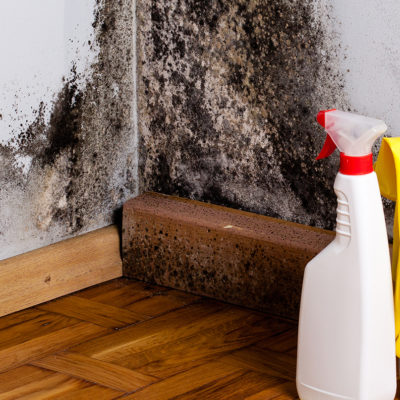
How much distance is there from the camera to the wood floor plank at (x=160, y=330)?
1.10 metres

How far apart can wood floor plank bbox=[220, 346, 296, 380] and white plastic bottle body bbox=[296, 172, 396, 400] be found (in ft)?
0.30

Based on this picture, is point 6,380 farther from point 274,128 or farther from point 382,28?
point 382,28

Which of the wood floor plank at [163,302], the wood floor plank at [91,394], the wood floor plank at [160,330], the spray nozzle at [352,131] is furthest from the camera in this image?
the wood floor plank at [163,302]

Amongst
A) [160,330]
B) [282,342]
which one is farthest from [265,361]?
[160,330]

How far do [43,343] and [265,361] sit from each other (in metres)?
0.30

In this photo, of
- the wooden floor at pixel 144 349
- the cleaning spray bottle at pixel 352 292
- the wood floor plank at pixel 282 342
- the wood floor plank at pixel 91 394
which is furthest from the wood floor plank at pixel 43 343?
the cleaning spray bottle at pixel 352 292

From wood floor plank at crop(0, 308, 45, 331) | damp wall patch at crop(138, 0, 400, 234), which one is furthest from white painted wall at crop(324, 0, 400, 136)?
wood floor plank at crop(0, 308, 45, 331)

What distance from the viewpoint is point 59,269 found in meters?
1.25

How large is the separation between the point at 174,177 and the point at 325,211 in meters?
0.27

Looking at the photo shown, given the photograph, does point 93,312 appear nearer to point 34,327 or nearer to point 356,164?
point 34,327

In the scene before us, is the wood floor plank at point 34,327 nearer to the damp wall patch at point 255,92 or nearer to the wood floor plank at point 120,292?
the wood floor plank at point 120,292

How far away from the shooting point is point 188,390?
1.00 m

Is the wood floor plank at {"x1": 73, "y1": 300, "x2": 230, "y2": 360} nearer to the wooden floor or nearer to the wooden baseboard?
the wooden floor

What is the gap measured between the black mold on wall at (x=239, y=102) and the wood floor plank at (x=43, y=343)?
0.28 m
